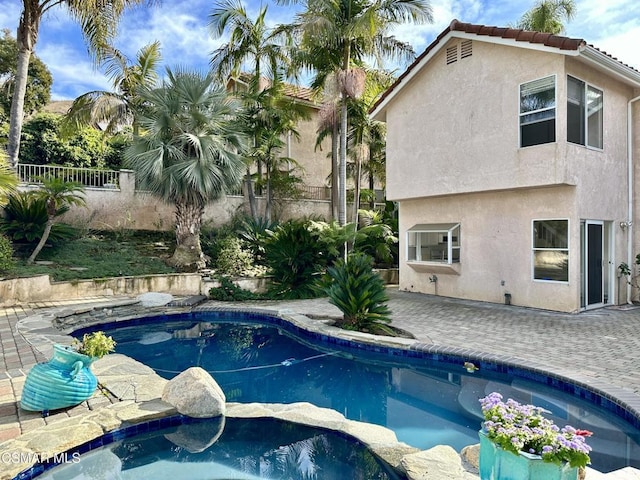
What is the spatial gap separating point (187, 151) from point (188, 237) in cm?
315

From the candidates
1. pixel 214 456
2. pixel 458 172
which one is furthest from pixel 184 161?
pixel 214 456

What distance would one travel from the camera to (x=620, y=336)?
8.36 meters

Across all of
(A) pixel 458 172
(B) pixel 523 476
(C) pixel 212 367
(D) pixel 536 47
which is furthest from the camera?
(A) pixel 458 172

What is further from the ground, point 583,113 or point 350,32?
point 350,32

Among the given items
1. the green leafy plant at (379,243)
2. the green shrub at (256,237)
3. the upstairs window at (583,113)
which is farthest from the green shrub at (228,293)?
the upstairs window at (583,113)

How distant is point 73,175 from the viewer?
16.8 metres

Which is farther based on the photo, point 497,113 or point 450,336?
point 497,113

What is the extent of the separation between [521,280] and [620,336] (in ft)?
11.4

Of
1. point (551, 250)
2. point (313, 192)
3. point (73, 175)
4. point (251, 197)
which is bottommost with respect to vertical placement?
point (551, 250)

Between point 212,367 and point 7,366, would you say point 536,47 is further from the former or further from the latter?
point 7,366

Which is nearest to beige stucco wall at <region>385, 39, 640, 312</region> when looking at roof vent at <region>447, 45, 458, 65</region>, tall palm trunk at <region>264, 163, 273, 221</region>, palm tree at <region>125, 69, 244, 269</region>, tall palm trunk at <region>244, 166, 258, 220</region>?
roof vent at <region>447, 45, 458, 65</region>

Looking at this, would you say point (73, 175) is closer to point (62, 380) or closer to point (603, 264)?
point (62, 380)

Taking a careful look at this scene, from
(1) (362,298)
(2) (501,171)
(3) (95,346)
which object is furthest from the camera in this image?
(2) (501,171)

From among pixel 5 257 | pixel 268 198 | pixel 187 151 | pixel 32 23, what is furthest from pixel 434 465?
pixel 32 23
